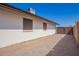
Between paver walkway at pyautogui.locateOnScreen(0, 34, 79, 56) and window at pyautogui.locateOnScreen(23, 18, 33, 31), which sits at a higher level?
window at pyautogui.locateOnScreen(23, 18, 33, 31)

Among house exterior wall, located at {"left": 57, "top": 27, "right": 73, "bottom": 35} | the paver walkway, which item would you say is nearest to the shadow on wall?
the paver walkway

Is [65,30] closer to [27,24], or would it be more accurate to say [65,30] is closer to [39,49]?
[27,24]

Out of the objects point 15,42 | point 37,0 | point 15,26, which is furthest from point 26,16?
point 37,0

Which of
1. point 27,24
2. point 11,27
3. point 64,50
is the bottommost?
point 64,50

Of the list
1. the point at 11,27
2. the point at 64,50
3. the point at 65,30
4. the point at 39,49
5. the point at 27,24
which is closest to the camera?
the point at 64,50

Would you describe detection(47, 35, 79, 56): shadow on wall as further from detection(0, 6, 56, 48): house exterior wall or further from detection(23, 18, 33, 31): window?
detection(23, 18, 33, 31): window

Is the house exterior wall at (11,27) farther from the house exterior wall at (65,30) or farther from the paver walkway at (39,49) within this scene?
the house exterior wall at (65,30)

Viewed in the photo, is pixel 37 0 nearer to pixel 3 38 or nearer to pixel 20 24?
pixel 3 38

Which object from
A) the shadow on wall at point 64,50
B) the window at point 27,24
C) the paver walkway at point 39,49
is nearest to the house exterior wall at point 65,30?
the window at point 27,24

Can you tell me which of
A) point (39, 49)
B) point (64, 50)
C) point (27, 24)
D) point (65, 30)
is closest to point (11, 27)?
point (39, 49)

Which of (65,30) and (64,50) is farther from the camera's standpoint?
(65,30)

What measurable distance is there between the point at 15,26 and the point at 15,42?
1.12m

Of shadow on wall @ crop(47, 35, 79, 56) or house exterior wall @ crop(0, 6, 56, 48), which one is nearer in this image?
shadow on wall @ crop(47, 35, 79, 56)

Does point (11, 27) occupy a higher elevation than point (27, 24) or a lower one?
lower
